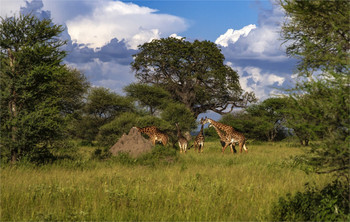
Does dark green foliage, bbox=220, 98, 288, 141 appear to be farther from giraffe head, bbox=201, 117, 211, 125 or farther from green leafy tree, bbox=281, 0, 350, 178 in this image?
green leafy tree, bbox=281, 0, 350, 178

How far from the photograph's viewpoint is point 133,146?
16.2 meters

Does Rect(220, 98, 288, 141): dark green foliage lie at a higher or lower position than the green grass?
higher

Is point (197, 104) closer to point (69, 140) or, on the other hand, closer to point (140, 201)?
point (69, 140)

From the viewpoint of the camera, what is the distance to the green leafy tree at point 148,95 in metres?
30.3

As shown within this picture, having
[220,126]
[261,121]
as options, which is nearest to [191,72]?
[261,121]

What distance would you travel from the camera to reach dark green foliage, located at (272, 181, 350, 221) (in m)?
6.14

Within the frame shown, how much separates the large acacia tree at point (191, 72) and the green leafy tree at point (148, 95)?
25.3ft

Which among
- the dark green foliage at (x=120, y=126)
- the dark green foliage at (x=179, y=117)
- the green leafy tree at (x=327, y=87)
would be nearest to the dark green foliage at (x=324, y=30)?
the green leafy tree at (x=327, y=87)

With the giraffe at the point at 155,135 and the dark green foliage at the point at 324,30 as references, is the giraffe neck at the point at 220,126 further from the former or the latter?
the dark green foliage at the point at 324,30

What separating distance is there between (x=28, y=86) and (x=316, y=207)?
1082 centimetres

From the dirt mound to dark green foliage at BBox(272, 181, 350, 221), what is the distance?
9522 millimetres

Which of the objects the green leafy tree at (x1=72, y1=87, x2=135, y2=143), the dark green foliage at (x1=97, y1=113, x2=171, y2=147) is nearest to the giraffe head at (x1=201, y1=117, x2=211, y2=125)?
the dark green foliage at (x1=97, y1=113, x2=171, y2=147)

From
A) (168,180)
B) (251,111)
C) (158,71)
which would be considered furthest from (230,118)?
(168,180)

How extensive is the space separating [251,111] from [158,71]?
1153 centimetres
